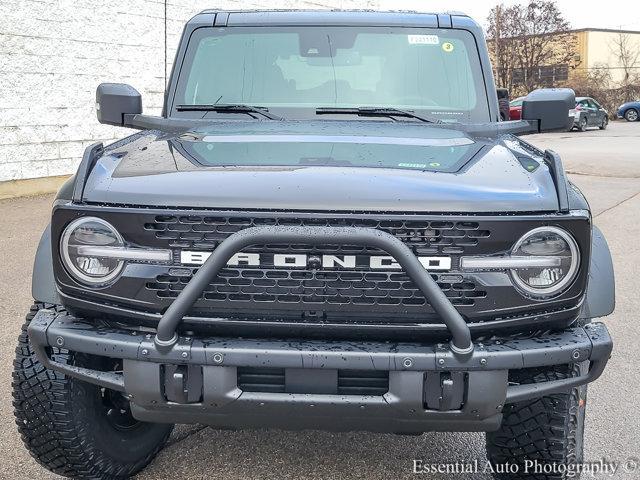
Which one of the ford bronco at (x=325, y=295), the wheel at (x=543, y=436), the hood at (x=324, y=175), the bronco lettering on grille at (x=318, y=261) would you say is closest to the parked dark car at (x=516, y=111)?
the hood at (x=324, y=175)

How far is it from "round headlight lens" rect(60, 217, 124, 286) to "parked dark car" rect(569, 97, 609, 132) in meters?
29.8

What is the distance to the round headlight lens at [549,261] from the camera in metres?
2.31

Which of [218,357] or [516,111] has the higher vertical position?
[516,111]

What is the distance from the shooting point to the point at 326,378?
87.8 inches

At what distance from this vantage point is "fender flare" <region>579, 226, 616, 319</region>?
8.12 feet

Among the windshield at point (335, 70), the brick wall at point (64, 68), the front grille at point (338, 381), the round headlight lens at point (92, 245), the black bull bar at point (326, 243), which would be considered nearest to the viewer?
the black bull bar at point (326, 243)

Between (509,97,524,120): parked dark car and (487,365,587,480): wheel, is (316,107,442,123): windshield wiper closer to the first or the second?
(509,97,524,120): parked dark car

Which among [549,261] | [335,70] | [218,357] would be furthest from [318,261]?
[335,70]

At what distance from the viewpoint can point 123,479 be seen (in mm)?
2965

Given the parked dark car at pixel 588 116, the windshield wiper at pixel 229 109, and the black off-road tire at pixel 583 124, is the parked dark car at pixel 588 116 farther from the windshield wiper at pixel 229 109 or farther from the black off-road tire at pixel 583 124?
the windshield wiper at pixel 229 109

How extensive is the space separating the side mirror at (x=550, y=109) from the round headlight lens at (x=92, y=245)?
231 centimetres

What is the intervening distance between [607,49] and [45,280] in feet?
206

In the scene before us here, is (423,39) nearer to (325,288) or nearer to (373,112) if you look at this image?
(373,112)

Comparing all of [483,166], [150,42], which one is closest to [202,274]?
[483,166]
